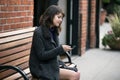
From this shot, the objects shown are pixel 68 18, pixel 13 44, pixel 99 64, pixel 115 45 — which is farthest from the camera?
pixel 115 45

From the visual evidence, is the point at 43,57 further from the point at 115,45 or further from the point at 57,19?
the point at 115,45

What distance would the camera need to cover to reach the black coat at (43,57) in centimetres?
474

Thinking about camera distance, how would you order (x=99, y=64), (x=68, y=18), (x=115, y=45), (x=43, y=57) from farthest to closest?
(x=115, y=45)
(x=68, y=18)
(x=99, y=64)
(x=43, y=57)

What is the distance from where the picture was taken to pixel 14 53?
209 inches

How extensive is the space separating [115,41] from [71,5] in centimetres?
246

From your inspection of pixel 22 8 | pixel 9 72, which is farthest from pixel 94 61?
pixel 9 72

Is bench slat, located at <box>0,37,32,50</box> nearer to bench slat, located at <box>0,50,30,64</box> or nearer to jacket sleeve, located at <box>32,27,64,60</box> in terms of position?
bench slat, located at <box>0,50,30,64</box>

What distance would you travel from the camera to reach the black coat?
474 cm

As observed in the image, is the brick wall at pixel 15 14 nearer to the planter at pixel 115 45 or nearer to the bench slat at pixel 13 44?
the bench slat at pixel 13 44

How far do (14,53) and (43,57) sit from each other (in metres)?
0.72

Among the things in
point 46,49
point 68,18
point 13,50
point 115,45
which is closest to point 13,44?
point 13,50

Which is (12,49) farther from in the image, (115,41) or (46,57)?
(115,41)

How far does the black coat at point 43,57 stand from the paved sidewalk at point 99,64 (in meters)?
3.17

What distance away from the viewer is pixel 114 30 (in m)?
12.6
